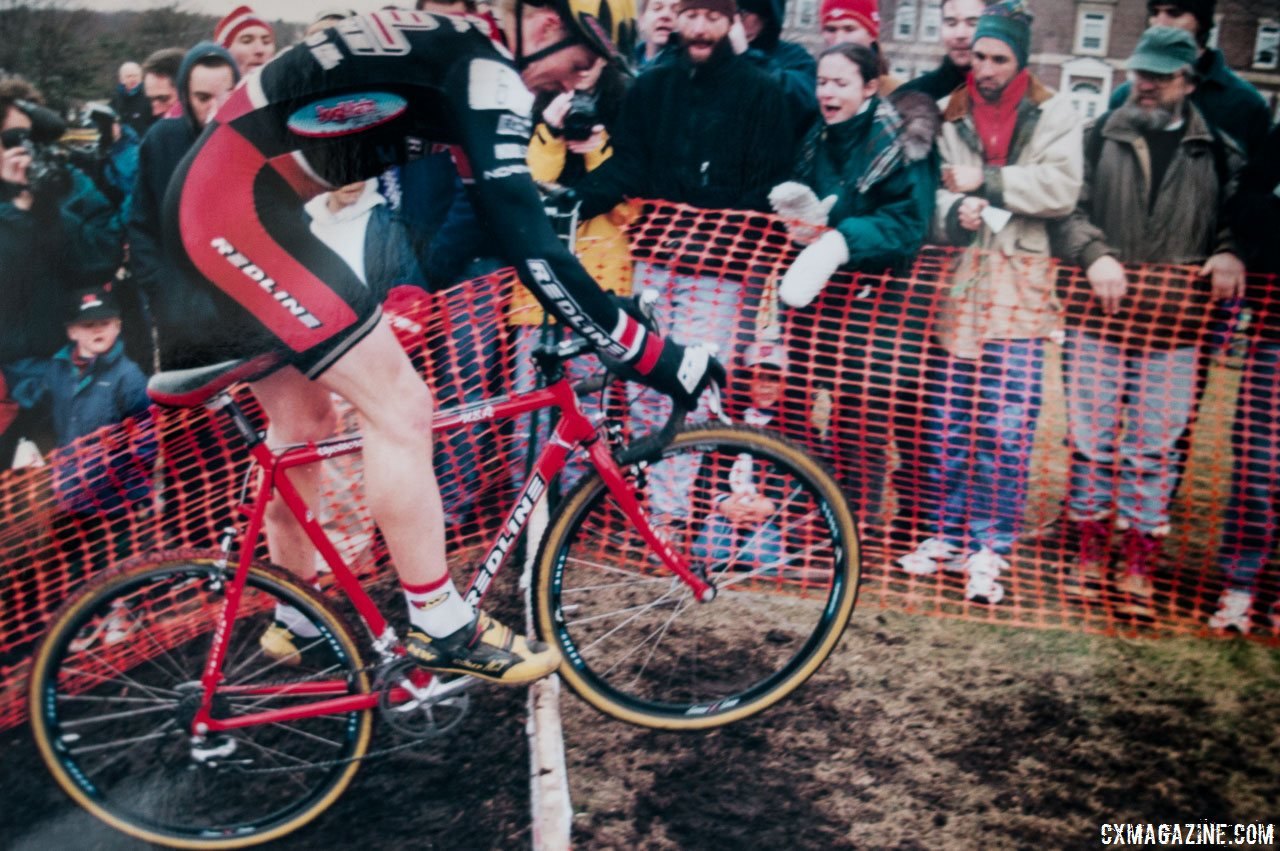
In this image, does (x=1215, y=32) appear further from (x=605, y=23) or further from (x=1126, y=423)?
(x=605, y=23)

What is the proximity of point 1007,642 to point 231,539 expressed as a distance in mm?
2459

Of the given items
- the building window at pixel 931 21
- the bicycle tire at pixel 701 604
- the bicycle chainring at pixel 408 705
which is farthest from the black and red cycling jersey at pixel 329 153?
the building window at pixel 931 21

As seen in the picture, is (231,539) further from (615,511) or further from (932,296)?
(932,296)

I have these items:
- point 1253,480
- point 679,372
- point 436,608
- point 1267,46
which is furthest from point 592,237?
point 1253,480

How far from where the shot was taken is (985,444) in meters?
3.51

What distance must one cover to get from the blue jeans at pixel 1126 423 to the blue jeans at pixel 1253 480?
178 mm

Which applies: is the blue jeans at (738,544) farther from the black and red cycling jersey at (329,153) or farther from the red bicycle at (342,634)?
the black and red cycling jersey at (329,153)

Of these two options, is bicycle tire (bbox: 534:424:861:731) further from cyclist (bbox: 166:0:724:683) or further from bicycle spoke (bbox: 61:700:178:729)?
bicycle spoke (bbox: 61:700:178:729)

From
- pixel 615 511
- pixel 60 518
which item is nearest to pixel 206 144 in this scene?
pixel 60 518

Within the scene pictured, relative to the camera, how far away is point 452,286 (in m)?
3.15

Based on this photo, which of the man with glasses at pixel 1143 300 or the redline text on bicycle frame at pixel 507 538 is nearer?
the redline text on bicycle frame at pixel 507 538

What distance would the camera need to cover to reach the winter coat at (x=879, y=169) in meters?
3.04

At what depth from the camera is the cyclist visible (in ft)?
8.12
